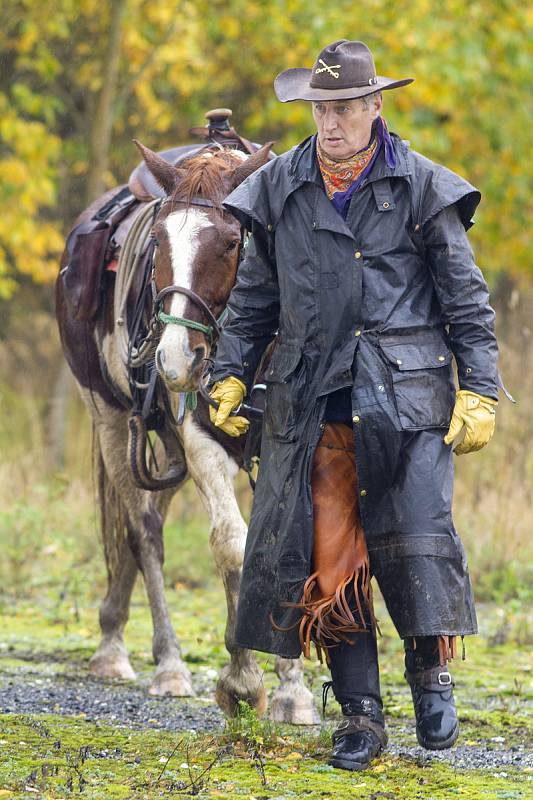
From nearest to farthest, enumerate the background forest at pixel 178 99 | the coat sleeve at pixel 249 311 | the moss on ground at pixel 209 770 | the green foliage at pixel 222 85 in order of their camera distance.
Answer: the moss on ground at pixel 209 770 < the coat sleeve at pixel 249 311 < the background forest at pixel 178 99 < the green foliage at pixel 222 85

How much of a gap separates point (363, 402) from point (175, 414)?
1.62m

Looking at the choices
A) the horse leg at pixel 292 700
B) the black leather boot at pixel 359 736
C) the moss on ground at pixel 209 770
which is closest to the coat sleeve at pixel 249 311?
the black leather boot at pixel 359 736

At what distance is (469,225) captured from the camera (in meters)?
4.44

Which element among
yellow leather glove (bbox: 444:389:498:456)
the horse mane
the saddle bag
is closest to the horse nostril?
the horse mane

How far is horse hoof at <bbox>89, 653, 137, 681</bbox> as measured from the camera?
6.69m

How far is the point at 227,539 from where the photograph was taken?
5344 mm

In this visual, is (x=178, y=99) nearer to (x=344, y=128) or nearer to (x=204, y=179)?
(x=204, y=179)

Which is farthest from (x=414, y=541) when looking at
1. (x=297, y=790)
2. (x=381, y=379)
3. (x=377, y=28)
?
(x=377, y=28)

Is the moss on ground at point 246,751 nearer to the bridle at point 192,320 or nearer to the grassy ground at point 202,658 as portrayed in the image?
the grassy ground at point 202,658

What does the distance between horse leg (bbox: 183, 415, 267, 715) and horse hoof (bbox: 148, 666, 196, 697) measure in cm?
91

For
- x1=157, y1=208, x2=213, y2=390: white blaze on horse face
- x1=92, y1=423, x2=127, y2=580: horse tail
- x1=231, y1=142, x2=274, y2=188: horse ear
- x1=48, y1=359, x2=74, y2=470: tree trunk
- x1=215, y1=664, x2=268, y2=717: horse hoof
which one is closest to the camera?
x1=157, y1=208, x2=213, y2=390: white blaze on horse face

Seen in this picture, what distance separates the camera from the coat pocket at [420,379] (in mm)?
4262

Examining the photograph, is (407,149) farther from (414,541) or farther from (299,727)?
(299,727)

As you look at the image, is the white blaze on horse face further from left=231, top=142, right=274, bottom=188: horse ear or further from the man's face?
the man's face
